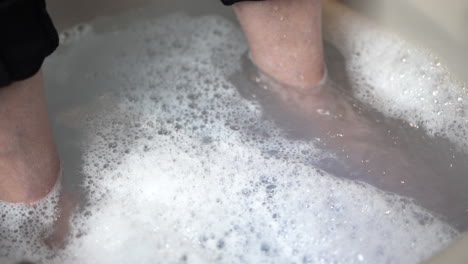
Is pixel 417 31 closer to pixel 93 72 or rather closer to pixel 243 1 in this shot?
pixel 243 1

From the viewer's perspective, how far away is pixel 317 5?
90 cm

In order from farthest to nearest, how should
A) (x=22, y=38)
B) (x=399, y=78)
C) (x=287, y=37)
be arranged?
(x=399, y=78)
(x=287, y=37)
(x=22, y=38)

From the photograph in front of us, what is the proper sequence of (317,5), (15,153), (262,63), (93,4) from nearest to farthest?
(15,153), (317,5), (262,63), (93,4)

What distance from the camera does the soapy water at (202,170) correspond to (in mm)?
844

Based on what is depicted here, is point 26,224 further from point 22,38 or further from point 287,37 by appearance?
point 287,37

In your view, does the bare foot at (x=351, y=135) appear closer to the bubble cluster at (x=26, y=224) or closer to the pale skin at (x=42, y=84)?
the pale skin at (x=42, y=84)

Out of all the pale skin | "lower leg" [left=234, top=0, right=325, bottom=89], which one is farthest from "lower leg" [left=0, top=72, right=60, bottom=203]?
"lower leg" [left=234, top=0, right=325, bottom=89]

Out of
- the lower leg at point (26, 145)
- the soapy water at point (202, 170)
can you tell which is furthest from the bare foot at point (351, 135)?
the lower leg at point (26, 145)

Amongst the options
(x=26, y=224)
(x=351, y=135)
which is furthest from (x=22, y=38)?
(x=351, y=135)

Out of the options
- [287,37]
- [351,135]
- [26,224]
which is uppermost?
[287,37]

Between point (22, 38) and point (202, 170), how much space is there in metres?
0.37

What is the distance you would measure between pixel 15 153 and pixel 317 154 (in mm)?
458

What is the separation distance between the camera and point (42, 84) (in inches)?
30.8

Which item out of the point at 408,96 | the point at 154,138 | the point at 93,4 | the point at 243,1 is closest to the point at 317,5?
the point at 243,1
